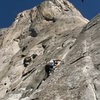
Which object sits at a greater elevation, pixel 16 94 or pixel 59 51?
pixel 59 51

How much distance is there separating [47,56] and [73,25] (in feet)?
33.5

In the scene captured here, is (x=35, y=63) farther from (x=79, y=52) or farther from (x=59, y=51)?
(x=79, y=52)

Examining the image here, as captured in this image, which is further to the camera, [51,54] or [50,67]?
[51,54]

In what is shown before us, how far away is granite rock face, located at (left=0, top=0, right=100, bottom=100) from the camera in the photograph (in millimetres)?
29375

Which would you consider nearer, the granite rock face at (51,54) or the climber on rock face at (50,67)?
the granite rock face at (51,54)

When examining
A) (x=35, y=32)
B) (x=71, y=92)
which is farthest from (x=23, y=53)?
(x=71, y=92)

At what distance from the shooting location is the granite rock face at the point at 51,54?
29.4m

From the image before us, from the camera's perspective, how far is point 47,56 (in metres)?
42.1

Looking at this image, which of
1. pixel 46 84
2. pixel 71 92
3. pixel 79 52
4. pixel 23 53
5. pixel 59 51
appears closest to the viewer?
pixel 71 92

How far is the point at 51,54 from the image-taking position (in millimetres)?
41688

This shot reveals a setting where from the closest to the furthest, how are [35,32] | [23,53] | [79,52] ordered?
[79,52]
[23,53]
[35,32]

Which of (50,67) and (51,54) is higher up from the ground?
(51,54)

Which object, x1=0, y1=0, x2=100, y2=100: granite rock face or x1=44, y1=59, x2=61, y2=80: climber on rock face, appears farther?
x1=44, y1=59, x2=61, y2=80: climber on rock face

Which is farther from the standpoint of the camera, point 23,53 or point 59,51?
point 23,53
